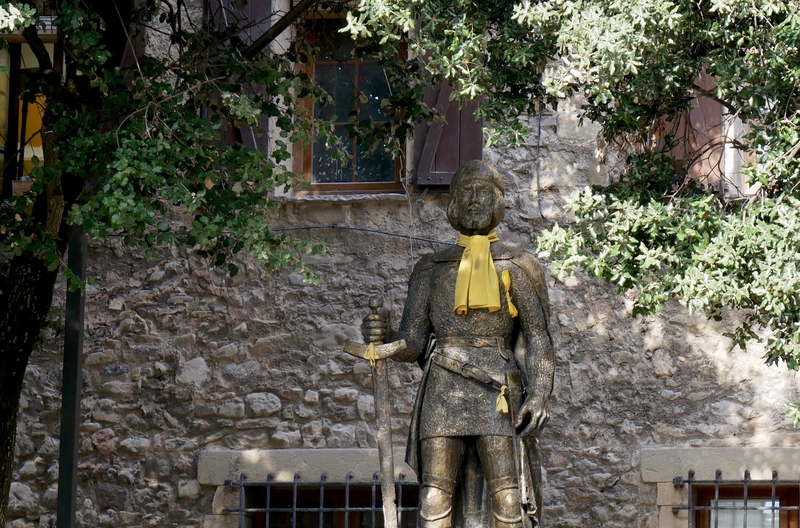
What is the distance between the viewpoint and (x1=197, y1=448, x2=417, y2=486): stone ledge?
825cm

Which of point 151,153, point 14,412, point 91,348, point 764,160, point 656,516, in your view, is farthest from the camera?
point 91,348

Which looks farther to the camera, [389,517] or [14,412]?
[14,412]

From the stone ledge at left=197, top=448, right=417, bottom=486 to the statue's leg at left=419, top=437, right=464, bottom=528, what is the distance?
2.47m

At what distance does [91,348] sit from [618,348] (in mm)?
3240

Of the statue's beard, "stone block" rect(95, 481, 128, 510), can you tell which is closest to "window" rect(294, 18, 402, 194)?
"stone block" rect(95, 481, 128, 510)

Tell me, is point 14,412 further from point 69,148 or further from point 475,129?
point 475,129

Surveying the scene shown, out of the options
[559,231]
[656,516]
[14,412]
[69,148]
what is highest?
[69,148]

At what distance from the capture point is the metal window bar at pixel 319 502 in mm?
8055

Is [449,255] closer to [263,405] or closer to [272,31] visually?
[272,31]

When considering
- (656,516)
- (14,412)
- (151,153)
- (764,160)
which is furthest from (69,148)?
(656,516)

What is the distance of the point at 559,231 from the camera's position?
18.8 ft

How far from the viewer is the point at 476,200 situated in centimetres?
593

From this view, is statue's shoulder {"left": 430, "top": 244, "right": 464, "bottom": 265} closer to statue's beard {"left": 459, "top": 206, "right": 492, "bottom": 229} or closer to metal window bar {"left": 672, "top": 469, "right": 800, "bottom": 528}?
statue's beard {"left": 459, "top": 206, "right": 492, "bottom": 229}

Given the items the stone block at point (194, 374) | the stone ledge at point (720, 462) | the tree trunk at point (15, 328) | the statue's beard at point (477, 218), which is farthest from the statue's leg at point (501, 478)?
the stone block at point (194, 374)
